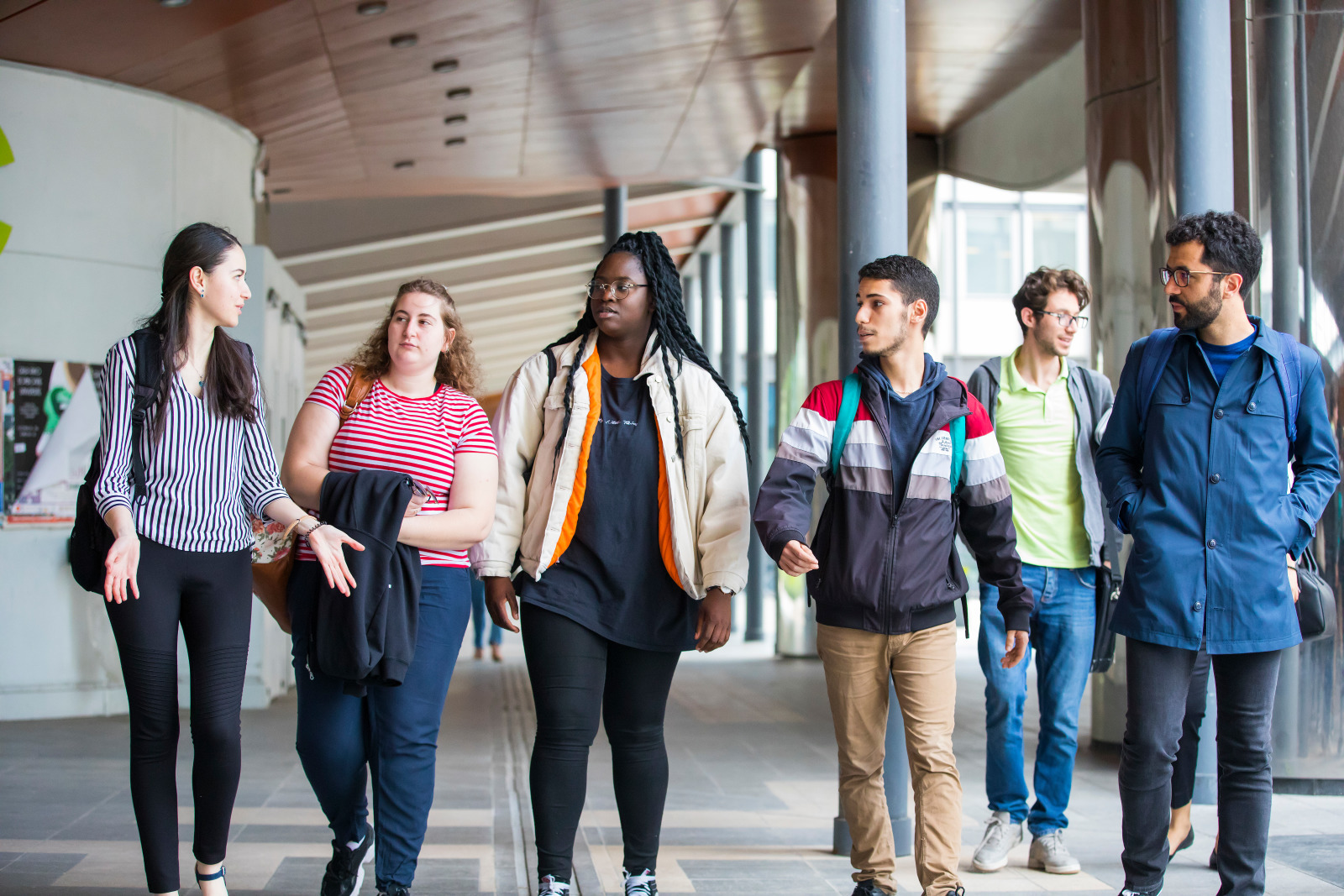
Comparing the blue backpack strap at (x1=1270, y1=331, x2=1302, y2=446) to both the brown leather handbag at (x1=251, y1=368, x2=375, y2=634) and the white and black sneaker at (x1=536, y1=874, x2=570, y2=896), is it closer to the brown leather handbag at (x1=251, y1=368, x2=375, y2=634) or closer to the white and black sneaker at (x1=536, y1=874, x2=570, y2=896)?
the white and black sneaker at (x1=536, y1=874, x2=570, y2=896)

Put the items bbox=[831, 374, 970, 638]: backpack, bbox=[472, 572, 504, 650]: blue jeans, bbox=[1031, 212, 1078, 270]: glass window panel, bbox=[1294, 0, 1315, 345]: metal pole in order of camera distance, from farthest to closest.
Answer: bbox=[1031, 212, 1078, 270]: glass window panel
bbox=[472, 572, 504, 650]: blue jeans
bbox=[1294, 0, 1315, 345]: metal pole
bbox=[831, 374, 970, 638]: backpack

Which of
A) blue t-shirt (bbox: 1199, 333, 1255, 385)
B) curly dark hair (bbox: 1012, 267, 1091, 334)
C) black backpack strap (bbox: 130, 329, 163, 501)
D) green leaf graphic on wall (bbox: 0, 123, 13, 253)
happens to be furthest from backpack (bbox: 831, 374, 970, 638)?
green leaf graphic on wall (bbox: 0, 123, 13, 253)

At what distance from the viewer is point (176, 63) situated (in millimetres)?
8289

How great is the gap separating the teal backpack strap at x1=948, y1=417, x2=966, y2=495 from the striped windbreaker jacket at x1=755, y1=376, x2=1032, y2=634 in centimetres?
2

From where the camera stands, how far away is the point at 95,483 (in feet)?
11.0

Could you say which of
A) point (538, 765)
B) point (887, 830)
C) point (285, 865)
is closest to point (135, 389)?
point (538, 765)

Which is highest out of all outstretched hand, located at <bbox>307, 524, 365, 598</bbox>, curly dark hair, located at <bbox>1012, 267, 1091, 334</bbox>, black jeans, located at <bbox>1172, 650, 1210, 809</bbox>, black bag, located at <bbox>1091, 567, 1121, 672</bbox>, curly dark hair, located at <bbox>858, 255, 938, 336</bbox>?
curly dark hair, located at <bbox>1012, 267, 1091, 334</bbox>

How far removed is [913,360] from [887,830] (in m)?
1.29

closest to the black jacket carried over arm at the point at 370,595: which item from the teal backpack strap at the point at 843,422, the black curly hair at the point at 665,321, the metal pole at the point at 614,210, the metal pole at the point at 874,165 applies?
the black curly hair at the point at 665,321

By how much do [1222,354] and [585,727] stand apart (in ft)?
6.35

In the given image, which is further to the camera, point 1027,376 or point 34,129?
point 34,129

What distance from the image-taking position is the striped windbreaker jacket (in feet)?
11.7

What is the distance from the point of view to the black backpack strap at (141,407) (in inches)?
132

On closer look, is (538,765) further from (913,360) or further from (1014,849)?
(1014,849)
